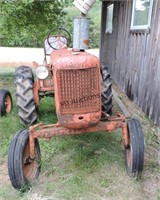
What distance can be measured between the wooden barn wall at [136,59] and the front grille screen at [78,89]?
206 cm

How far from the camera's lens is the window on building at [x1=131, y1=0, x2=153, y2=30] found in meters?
5.51

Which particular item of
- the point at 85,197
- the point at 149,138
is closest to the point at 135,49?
the point at 149,138

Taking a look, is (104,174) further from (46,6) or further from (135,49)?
(46,6)

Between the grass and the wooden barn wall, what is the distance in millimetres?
1119

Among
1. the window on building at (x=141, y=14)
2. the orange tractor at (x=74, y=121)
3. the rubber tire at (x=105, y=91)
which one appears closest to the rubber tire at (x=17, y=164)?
the orange tractor at (x=74, y=121)

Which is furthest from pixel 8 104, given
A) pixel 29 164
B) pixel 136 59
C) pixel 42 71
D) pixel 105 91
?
pixel 136 59

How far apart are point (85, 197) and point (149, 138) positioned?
5.89 ft

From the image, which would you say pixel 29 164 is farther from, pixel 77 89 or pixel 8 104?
pixel 8 104

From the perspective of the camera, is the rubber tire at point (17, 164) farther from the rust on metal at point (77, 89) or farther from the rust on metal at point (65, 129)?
the rust on metal at point (77, 89)

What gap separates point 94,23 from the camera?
26.1 meters

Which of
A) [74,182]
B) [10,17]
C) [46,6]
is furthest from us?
[46,6]

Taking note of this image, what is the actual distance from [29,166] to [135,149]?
1176mm

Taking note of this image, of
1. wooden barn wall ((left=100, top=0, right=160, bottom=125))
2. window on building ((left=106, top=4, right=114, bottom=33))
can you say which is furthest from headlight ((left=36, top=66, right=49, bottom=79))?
window on building ((left=106, top=4, right=114, bottom=33))

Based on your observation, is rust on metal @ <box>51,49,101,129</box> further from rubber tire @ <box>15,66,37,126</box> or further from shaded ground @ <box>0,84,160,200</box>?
rubber tire @ <box>15,66,37,126</box>
